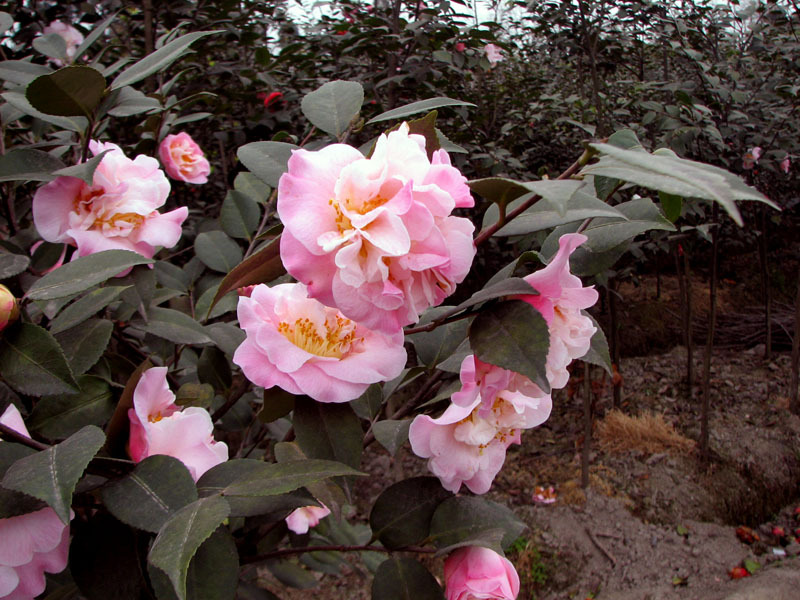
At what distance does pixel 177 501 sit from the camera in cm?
37

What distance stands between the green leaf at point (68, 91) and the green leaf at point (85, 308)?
0.15 m

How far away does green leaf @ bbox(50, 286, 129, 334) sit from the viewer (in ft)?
1.67

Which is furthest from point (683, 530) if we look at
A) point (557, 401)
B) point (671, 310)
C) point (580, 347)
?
point (580, 347)

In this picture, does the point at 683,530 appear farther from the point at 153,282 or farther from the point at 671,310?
the point at 153,282

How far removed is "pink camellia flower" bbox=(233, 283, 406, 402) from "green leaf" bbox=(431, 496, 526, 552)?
6.9 inches

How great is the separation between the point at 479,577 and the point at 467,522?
4 cm

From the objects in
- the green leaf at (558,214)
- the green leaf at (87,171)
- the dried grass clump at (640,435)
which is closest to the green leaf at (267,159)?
the green leaf at (87,171)

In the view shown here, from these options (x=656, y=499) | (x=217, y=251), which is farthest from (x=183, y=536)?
(x=656, y=499)

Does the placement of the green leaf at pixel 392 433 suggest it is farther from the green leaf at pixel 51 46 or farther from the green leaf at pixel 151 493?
the green leaf at pixel 51 46

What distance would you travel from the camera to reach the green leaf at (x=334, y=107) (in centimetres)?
52

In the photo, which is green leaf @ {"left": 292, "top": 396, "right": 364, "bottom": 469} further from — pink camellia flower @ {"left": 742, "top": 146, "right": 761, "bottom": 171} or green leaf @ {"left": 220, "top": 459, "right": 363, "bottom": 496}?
pink camellia flower @ {"left": 742, "top": 146, "right": 761, "bottom": 171}

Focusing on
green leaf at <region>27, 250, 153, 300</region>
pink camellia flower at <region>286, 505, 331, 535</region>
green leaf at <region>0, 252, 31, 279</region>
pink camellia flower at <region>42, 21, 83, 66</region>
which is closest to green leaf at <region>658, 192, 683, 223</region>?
green leaf at <region>27, 250, 153, 300</region>

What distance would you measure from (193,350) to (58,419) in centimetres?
41

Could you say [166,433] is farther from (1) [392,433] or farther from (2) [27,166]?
(2) [27,166]
